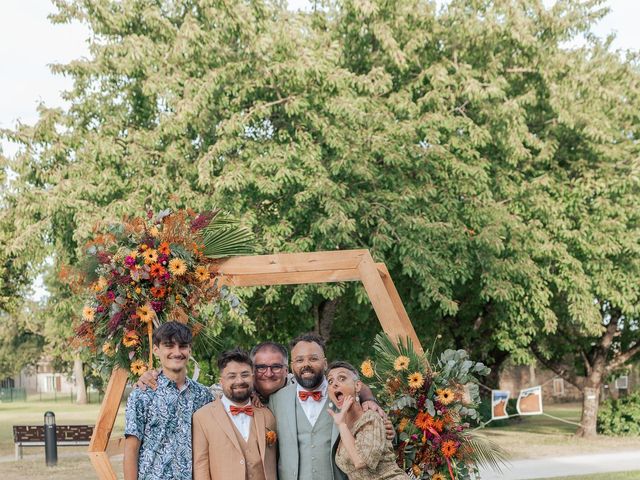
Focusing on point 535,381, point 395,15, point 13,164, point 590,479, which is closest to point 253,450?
point 590,479

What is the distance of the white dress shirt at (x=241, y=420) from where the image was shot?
548cm

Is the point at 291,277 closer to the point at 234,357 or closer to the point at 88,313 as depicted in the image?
the point at 88,313

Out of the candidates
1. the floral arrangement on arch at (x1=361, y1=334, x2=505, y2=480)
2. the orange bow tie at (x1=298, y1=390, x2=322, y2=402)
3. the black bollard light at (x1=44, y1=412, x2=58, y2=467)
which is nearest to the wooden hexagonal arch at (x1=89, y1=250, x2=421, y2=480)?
the floral arrangement on arch at (x1=361, y1=334, x2=505, y2=480)

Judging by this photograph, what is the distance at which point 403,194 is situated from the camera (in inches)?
669

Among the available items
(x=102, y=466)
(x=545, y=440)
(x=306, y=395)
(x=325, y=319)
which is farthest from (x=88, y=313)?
(x=545, y=440)

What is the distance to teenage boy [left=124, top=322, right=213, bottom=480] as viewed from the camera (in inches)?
214

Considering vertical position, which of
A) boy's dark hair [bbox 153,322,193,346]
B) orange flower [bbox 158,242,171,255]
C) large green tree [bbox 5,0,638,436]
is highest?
large green tree [bbox 5,0,638,436]

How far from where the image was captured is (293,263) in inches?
284

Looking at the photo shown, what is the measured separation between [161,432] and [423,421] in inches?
76.3

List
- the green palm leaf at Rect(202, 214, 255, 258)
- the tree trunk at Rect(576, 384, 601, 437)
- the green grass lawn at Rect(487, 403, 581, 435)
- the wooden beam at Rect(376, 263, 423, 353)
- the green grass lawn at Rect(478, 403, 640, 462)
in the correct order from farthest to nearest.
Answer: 1. the green grass lawn at Rect(487, 403, 581, 435)
2. the tree trunk at Rect(576, 384, 601, 437)
3. the green grass lawn at Rect(478, 403, 640, 462)
4. the green palm leaf at Rect(202, 214, 255, 258)
5. the wooden beam at Rect(376, 263, 423, 353)

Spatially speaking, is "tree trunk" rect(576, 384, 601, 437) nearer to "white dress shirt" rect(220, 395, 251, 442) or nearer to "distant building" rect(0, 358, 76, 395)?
"white dress shirt" rect(220, 395, 251, 442)

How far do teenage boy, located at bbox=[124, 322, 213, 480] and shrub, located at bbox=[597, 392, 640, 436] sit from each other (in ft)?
63.2

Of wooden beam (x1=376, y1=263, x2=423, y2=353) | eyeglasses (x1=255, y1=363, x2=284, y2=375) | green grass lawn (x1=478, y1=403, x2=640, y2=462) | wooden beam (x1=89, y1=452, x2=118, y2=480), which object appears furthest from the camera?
green grass lawn (x1=478, y1=403, x2=640, y2=462)

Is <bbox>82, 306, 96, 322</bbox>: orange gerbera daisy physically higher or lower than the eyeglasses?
higher
